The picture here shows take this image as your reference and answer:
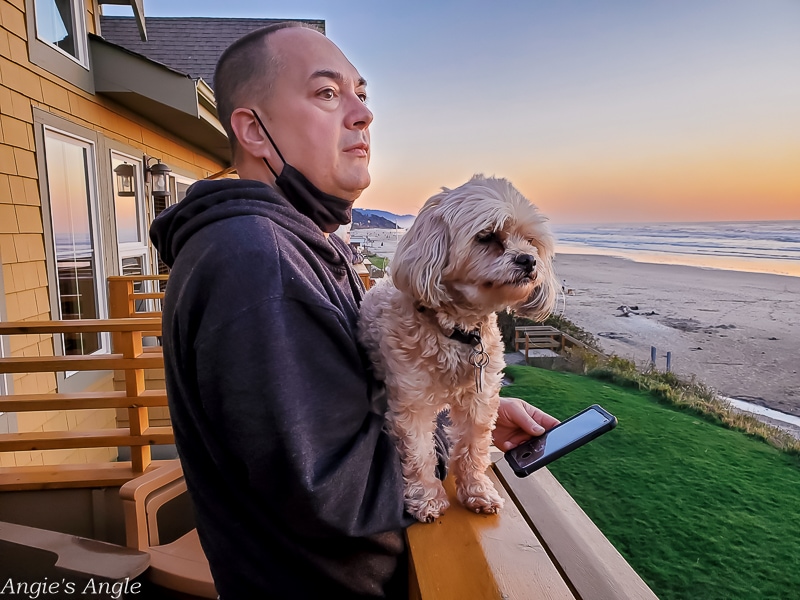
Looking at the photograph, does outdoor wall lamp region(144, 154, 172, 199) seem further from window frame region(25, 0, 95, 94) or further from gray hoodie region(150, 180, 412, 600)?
gray hoodie region(150, 180, 412, 600)

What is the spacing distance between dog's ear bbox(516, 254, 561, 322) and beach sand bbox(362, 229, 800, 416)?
11.5ft

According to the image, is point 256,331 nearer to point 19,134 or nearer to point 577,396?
point 19,134

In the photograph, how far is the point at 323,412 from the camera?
0.98 metres

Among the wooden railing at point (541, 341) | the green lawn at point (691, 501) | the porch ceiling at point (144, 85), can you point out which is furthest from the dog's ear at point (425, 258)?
the wooden railing at point (541, 341)

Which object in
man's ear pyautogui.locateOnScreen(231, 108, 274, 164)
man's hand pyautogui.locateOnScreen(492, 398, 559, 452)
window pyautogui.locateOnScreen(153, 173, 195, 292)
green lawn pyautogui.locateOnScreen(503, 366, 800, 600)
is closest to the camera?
man's ear pyautogui.locateOnScreen(231, 108, 274, 164)

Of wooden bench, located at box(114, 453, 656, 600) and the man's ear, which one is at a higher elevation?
the man's ear

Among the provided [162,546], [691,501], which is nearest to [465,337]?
[162,546]

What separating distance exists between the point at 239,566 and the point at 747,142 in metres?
18.6

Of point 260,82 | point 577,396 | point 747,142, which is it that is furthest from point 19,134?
point 747,142

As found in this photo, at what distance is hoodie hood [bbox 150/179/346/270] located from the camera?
3.48ft

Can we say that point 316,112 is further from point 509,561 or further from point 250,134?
point 509,561

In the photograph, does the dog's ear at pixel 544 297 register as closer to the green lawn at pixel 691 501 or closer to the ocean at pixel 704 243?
the green lawn at pixel 691 501

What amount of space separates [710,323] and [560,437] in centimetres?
1554

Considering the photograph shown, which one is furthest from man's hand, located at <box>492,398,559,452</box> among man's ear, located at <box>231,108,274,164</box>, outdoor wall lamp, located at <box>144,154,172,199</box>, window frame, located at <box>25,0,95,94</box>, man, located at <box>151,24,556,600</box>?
outdoor wall lamp, located at <box>144,154,172,199</box>
